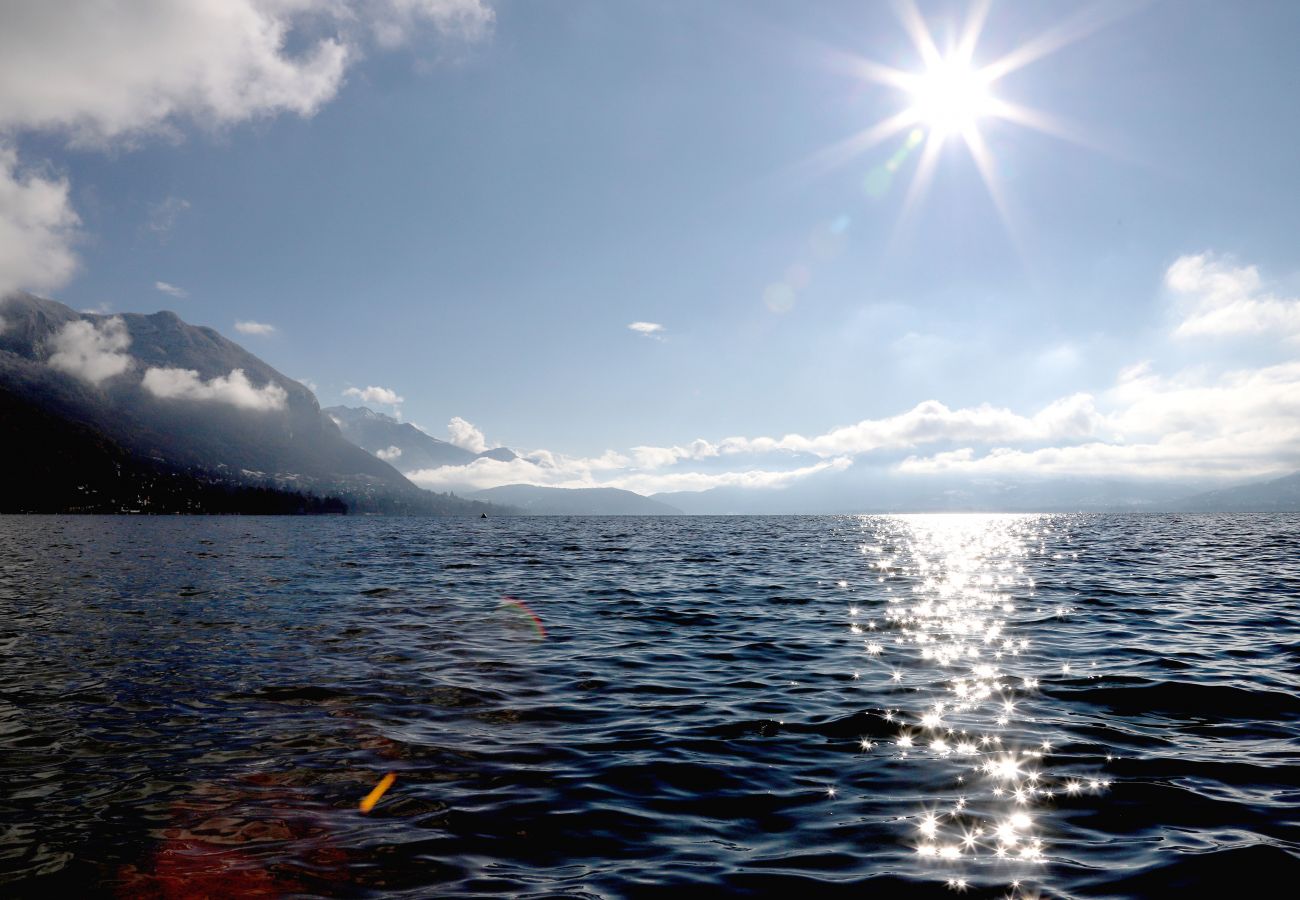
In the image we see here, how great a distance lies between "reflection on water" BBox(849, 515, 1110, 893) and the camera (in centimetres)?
795

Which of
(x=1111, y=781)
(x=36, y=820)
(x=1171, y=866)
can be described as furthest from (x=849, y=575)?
(x=36, y=820)

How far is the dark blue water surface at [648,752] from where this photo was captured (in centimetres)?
748

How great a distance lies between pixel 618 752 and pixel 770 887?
4779 millimetres

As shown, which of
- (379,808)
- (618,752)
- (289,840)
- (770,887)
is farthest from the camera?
(618,752)

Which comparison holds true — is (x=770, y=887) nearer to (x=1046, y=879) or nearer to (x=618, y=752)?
(x=1046, y=879)

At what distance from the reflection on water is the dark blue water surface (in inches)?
2.9

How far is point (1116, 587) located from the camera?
3441 centimetres

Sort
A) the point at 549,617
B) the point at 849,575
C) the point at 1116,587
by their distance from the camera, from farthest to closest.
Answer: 1. the point at 849,575
2. the point at 1116,587
3. the point at 549,617

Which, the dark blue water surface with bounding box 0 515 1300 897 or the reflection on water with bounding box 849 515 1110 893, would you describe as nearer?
the dark blue water surface with bounding box 0 515 1300 897

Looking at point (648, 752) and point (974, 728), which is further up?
point (974, 728)

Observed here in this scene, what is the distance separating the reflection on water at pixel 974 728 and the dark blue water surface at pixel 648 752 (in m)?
0.07

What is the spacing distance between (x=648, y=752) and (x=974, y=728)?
6170mm

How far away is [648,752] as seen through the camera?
37.3 feet

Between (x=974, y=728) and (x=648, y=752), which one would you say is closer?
(x=648, y=752)
